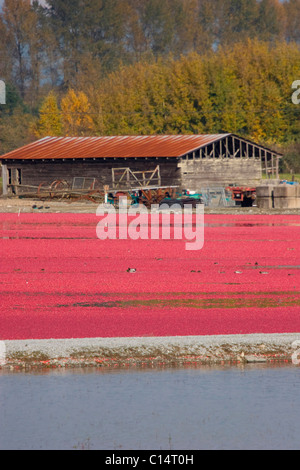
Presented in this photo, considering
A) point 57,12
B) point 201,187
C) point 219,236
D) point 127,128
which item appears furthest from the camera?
point 57,12

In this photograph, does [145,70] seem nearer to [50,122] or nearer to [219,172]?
[50,122]

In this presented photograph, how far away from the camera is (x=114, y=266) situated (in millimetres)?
17422

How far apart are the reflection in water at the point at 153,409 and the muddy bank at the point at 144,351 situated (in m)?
0.26

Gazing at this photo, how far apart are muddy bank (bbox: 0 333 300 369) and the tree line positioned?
7634cm

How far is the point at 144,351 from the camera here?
338 inches

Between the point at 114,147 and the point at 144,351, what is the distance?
45.6m

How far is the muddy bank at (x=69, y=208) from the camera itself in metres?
38.4

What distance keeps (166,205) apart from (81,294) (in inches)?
1100

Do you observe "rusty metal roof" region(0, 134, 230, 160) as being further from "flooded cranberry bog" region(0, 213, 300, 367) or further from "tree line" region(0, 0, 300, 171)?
"tree line" region(0, 0, 300, 171)

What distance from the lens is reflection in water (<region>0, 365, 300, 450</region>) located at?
6.07m

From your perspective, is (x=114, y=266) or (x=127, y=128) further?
(x=127, y=128)

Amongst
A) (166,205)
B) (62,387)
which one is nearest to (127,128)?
(166,205)
